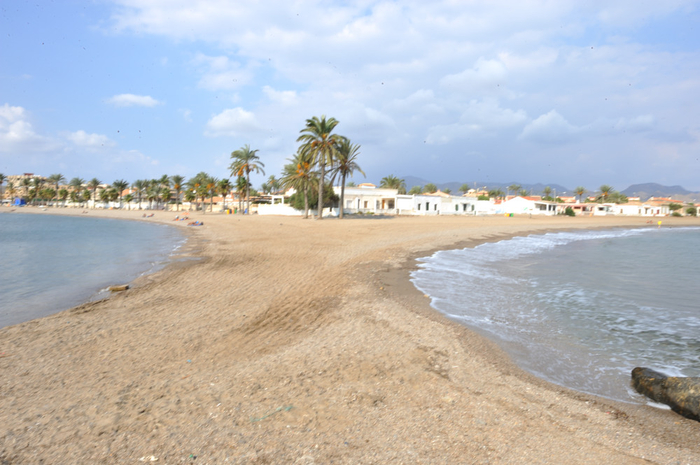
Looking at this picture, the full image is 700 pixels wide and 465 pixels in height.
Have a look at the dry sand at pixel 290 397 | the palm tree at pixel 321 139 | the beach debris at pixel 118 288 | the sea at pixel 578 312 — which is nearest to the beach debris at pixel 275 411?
the dry sand at pixel 290 397

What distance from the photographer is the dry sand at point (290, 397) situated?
3168 millimetres

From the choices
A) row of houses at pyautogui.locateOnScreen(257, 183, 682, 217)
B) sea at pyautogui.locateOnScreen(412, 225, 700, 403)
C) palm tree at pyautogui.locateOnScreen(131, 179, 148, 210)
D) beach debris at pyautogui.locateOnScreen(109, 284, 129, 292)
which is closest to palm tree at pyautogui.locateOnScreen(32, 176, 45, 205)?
palm tree at pyautogui.locateOnScreen(131, 179, 148, 210)

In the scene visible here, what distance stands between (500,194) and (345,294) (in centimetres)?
10977

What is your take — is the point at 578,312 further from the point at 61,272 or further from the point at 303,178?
the point at 303,178

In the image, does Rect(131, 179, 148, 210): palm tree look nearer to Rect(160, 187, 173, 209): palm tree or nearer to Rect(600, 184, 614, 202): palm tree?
Rect(160, 187, 173, 209): palm tree

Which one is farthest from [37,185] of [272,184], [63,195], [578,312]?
[578,312]

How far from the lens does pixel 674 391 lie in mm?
4262

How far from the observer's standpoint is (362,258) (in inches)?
577

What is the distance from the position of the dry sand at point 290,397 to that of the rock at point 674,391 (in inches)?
6.4

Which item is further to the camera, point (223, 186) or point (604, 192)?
point (604, 192)

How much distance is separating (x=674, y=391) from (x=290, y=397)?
411 centimetres

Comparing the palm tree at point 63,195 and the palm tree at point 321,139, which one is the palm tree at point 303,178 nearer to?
the palm tree at point 321,139

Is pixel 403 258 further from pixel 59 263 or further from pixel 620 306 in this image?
pixel 59 263

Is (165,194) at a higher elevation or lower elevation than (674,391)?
higher
